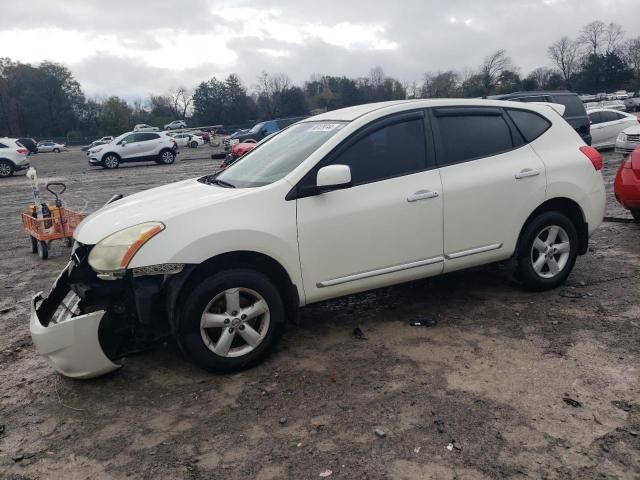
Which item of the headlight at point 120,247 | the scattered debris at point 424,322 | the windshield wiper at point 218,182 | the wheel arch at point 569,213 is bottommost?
the scattered debris at point 424,322

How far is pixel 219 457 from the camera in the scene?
2.86m

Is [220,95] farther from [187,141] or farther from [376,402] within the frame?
[376,402]

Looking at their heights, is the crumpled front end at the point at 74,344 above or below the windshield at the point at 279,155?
below

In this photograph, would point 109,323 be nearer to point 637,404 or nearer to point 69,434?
point 69,434

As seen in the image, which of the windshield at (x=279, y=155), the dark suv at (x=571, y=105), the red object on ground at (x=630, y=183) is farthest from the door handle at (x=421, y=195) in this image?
the dark suv at (x=571, y=105)

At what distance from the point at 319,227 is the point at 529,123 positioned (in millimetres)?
2390

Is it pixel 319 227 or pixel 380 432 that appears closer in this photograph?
pixel 380 432

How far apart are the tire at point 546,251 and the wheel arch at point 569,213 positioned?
0.04 metres

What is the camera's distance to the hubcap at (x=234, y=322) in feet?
11.7

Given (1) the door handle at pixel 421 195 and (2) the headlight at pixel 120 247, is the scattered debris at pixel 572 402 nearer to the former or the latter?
(1) the door handle at pixel 421 195

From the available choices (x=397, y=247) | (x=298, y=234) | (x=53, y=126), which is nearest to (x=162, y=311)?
(x=298, y=234)

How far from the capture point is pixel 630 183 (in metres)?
6.78

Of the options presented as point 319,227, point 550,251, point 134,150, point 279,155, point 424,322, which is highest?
point 134,150

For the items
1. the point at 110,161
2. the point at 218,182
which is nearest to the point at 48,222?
the point at 218,182
